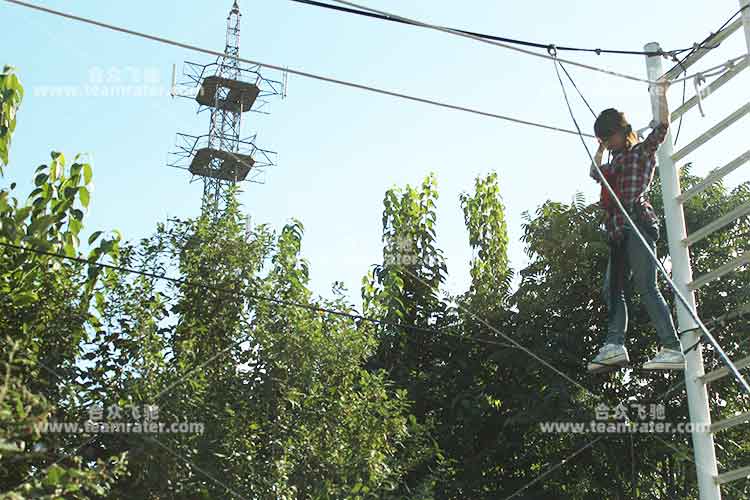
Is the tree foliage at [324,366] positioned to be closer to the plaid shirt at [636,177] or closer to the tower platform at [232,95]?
the plaid shirt at [636,177]

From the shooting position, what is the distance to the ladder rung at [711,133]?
612 centimetres

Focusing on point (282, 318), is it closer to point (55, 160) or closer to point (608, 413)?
point (55, 160)

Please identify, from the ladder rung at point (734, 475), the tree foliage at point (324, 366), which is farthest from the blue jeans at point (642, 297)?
the tree foliage at point (324, 366)

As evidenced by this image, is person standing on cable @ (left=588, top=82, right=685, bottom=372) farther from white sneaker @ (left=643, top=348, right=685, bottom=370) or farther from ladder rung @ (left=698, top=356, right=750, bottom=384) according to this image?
ladder rung @ (left=698, top=356, right=750, bottom=384)

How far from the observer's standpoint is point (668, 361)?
613cm

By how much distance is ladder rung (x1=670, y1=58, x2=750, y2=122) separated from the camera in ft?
20.8

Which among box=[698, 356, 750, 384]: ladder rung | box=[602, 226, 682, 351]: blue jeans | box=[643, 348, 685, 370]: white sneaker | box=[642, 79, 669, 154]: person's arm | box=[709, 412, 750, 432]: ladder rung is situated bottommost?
box=[709, 412, 750, 432]: ladder rung

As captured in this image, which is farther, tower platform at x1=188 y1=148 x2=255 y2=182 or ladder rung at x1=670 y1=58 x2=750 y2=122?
tower platform at x1=188 y1=148 x2=255 y2=182

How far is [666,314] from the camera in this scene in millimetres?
6289

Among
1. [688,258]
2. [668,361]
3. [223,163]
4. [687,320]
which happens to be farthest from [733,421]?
[223,163]

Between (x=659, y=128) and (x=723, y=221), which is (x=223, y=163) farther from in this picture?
(x=723, y=221)

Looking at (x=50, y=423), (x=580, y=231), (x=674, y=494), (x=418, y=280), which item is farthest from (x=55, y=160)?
(x=674, y=494)

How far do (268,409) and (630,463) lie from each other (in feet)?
17.0

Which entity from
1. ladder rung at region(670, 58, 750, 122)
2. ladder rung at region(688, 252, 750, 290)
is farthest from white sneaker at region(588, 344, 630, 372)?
ladder rung at region(670, 58, 750, 122)
